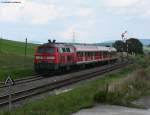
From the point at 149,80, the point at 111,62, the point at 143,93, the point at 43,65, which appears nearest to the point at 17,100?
the point at 143,93

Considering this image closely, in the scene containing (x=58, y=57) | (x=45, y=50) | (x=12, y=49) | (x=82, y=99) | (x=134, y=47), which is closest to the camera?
(x=82, y=99)

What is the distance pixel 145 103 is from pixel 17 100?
555 cm

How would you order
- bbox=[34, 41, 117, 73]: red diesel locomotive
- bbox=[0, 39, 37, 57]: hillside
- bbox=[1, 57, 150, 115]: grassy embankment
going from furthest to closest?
bbox=[0, 39, 37, 57]: hillside → bbox=[34, 41, 117, 73]: red diesel locomotive → bbox=[1, 57, 150, 115]: grassy embankment

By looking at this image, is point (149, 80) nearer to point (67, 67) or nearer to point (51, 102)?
point (51, 102)

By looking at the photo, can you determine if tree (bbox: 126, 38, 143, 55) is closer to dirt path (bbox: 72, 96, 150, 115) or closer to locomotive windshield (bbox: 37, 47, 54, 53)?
locomotive windshield (bbox: 37, 47, 54, 53)

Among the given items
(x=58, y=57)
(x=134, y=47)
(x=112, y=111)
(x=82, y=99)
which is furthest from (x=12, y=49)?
(x=112, y=111)

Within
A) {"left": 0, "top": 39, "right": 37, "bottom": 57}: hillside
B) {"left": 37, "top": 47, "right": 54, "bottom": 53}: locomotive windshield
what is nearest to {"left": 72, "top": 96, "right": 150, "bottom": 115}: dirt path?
{"left": 37, "top": 47, "right": 54, "bottom": 53}: locomotive windshield

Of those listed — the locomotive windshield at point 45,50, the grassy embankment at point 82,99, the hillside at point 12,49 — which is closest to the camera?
the grassy embankment at point 82,99

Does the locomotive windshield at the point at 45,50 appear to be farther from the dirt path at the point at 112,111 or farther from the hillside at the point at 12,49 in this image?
the hillside at the point at 12,49

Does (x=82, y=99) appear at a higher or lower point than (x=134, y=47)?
lower

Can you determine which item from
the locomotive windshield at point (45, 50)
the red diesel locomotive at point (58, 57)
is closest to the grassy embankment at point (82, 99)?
the red diesel locomotive at point (58, 57)

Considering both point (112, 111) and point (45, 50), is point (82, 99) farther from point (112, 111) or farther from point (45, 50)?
point (45, 50)

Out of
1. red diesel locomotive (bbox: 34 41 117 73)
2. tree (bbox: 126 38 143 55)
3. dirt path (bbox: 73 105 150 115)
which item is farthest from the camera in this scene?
tree (bbox: 126 38 143 55)

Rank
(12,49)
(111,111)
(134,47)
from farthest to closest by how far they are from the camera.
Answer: (134,47) → (12,49) → (111,111)
